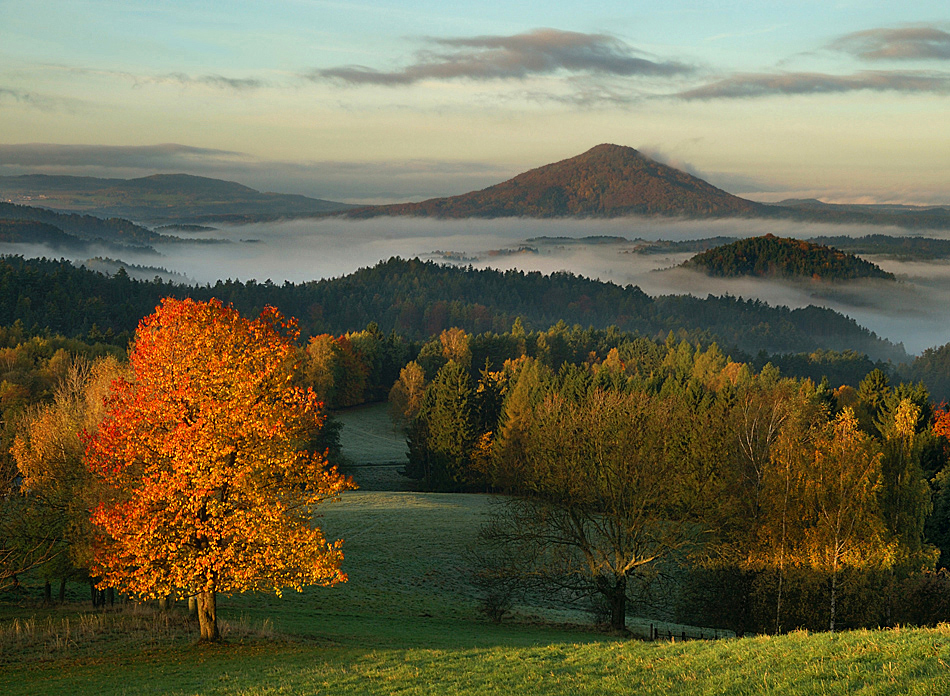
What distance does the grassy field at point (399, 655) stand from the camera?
1539 centimetres

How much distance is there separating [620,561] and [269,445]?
64.5 feet

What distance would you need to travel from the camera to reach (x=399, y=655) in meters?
22.6

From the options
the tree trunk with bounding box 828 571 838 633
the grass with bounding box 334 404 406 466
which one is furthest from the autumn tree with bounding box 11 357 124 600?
the grass with bounding box 334 404 406 466

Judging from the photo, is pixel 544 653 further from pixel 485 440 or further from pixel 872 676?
pixel 485 440

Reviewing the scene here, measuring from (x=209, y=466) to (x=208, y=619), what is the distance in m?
5.70

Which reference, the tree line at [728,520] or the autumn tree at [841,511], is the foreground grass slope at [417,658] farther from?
the autumn tree at [841,511]

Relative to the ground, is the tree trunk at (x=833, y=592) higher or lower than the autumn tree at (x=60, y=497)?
lower

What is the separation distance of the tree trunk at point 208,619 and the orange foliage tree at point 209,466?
2.97ft

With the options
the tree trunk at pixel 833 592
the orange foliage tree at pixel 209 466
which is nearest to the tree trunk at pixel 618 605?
the tree trunk at pixel 833 592

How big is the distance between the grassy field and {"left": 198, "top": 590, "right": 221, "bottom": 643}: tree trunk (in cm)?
53

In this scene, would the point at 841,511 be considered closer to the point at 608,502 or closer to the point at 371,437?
the point at 608,502

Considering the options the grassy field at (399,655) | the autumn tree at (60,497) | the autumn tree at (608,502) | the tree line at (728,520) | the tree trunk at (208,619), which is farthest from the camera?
the tree line at (728,520)

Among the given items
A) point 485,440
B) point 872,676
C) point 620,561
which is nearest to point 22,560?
point 620,561

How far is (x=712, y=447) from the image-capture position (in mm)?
48344
